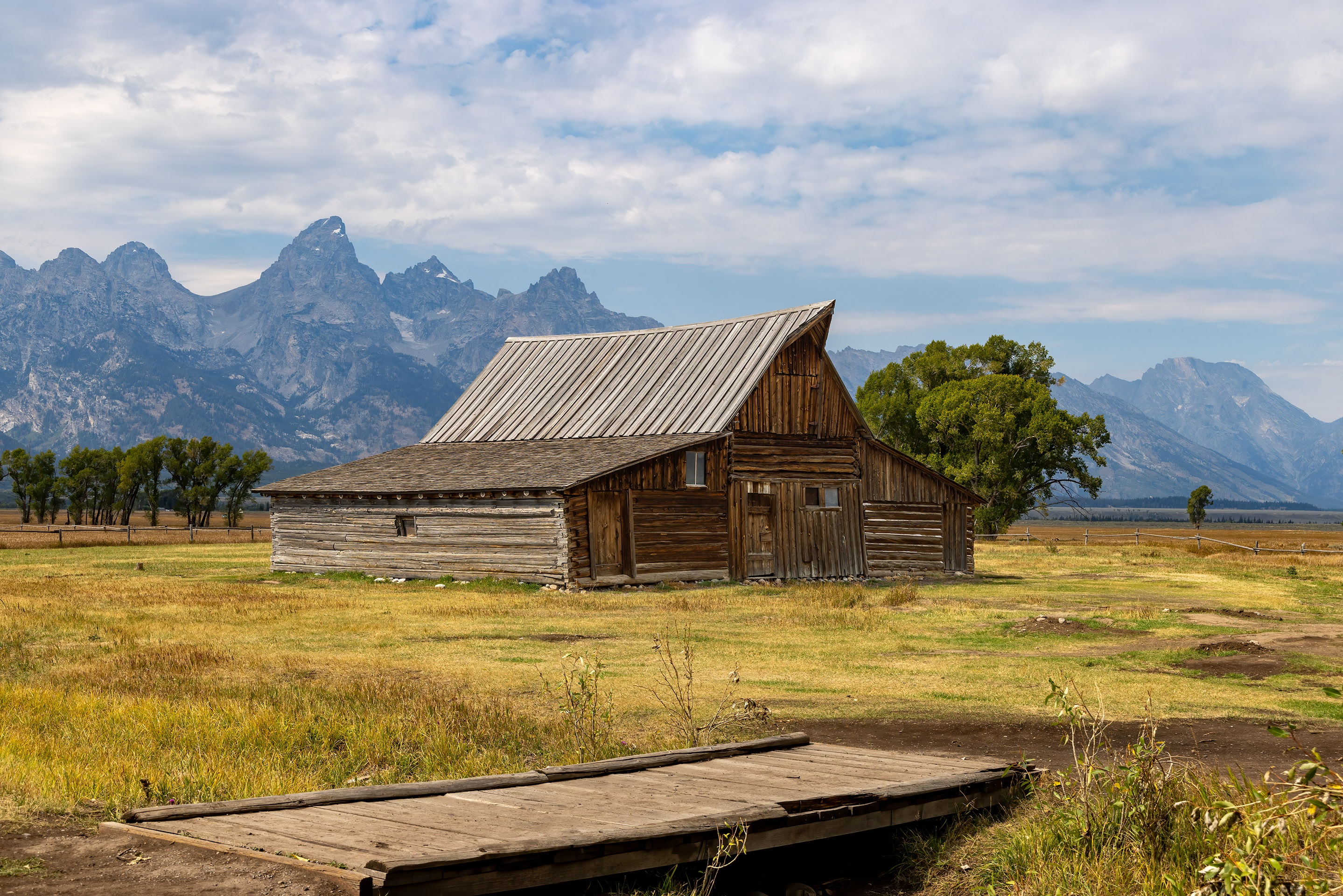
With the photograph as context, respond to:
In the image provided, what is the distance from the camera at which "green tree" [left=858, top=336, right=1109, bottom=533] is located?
63.9 metres

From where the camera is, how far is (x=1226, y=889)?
210 inches

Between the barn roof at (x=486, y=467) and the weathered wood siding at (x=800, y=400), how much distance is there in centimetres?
228

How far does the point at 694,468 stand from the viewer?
34.1m

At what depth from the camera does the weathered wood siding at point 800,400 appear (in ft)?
117

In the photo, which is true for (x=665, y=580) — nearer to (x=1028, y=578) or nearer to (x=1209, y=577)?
(x=1028, y=578)

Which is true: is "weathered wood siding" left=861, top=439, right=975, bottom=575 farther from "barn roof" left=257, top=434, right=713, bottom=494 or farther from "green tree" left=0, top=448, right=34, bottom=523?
"green tree" left=0, top=448, right=34, bottom=523

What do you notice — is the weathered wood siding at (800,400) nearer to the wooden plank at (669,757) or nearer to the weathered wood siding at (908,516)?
the weathered wood siding at (908,516)

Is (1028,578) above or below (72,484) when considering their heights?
below

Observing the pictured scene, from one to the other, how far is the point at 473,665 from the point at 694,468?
1804 centimetres

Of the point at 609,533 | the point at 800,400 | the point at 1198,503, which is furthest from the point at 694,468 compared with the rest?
the point at 1198,503

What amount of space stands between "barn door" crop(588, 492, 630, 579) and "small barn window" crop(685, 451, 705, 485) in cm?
246

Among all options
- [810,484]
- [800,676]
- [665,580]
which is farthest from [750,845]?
[810,484]

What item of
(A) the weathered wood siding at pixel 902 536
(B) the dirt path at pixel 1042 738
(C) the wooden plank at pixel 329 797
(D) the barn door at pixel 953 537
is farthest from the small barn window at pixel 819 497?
(C) the wooden plank at pixel 329 797

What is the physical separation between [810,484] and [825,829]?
29269 mm
